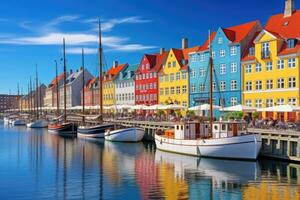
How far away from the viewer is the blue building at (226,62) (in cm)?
5894

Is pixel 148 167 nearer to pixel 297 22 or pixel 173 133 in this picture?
pixel 173 133

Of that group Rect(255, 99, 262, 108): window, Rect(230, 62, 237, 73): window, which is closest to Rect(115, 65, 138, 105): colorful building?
Rect(230, 62, 237, 73): window

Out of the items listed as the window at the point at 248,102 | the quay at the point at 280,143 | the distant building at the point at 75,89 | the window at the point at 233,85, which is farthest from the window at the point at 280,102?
the distant building at the point at 75,89

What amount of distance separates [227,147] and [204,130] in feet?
17.0

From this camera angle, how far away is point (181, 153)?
41.0m

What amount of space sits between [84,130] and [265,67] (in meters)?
27.3

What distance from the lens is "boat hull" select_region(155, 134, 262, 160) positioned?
34469 millimetres

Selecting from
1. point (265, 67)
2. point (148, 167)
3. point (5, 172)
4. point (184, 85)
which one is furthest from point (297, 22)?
point (5, 172)

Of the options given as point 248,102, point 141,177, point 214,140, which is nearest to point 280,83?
point 248,102

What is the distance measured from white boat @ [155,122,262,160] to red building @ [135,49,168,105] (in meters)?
37.6

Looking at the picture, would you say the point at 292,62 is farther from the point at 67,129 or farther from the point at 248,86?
the point at 67,129

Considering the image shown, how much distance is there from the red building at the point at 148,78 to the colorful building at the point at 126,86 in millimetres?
3339

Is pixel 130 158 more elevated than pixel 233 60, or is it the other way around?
pixel 233 60

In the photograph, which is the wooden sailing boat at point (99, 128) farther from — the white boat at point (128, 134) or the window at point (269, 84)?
the window at point (269, 84)
